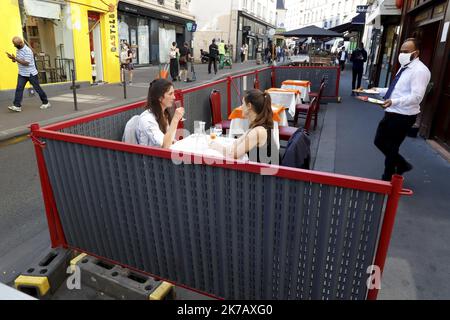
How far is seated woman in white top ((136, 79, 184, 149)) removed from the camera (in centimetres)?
350

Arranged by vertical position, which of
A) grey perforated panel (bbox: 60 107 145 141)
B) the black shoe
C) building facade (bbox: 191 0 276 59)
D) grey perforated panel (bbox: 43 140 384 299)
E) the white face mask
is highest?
building facade (bbox: 191 0 276 59)

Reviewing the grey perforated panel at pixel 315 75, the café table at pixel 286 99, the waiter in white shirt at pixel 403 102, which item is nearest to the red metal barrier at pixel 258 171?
the waiter in white shirt at pixel 403 102

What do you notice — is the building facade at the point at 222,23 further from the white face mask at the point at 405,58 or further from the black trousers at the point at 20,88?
the white face mask at the point at 405,58

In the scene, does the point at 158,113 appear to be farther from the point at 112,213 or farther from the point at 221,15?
the point at 221,15

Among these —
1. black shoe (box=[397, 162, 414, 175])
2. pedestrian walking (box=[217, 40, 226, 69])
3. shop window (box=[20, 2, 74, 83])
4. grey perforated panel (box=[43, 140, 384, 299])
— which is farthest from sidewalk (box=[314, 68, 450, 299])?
pedestrian walking (box=[217, 40, 226, 69])

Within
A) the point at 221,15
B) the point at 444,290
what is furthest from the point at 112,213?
the point at 221,15

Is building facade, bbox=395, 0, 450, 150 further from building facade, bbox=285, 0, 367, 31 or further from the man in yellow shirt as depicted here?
building facade, bbox=285, 0, 367, 31

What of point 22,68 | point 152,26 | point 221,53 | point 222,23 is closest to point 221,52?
point 221,53

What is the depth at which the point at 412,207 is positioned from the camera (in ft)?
13.8

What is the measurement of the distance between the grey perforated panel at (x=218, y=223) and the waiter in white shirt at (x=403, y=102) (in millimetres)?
2987

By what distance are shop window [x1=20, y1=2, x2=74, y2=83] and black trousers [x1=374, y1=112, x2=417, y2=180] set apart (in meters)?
11.4

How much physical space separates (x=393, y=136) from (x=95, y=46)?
13.9m

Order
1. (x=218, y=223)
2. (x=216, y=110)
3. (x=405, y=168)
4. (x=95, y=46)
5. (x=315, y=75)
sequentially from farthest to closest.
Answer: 1. (x=95, y=46)
2. (x=315, y=75)
3. (x=216, y=110)
4. (x=405, y=168)
5. (x=218, y=223)

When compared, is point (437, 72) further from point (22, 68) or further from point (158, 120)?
point (22, 68)
